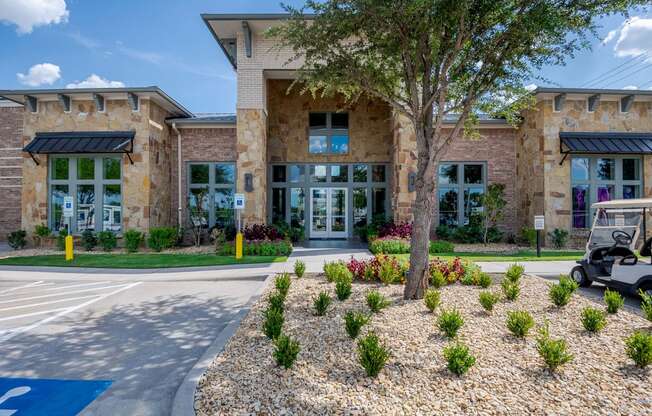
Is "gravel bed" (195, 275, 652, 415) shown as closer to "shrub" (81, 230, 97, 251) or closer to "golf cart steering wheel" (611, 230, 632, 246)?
"golf cart steering wheel" (611, 230, 632, 246)

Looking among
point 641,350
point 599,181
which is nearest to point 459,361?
point 641,350

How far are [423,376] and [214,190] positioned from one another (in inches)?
599

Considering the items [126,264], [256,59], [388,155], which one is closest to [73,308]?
[126,264]

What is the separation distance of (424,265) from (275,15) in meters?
11.5

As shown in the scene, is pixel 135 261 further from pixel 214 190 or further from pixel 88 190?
pixel 214 190

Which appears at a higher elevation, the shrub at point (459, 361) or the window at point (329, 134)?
the window at point (329, 134)

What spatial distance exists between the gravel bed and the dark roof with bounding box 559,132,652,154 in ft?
37.4

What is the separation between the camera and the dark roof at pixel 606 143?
14.6m

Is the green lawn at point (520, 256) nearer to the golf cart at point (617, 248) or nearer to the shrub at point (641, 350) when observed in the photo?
the golf cart at point (617, 248)

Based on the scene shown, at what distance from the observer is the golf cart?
6727 mm

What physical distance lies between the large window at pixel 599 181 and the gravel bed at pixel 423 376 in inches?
465

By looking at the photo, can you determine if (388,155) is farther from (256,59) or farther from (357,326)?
(357,326)

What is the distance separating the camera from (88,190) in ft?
50.6

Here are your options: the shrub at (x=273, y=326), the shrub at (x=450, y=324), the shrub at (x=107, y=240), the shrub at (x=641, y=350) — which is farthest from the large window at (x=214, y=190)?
the shrub at (x=641, y=350)
